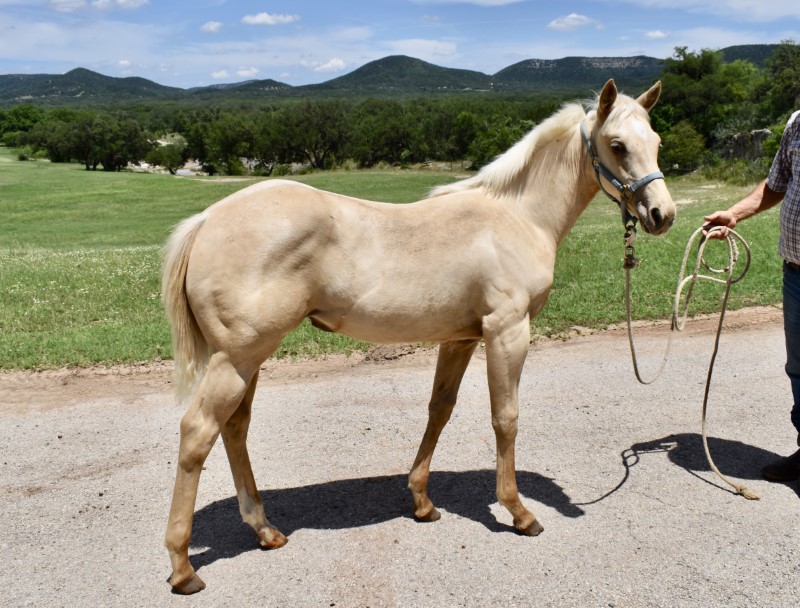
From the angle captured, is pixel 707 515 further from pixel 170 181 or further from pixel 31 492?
pixel 170 181

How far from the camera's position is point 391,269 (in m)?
3.80

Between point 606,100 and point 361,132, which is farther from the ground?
point 361,132

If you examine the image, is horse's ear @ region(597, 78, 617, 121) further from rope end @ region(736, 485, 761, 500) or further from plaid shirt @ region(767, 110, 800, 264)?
rope end @ region(736, 485, 761, 500)

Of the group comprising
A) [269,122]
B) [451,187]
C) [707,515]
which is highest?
[269,122]

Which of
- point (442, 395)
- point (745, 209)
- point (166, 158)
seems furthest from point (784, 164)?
point (166, 158)

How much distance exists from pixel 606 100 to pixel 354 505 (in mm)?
3006

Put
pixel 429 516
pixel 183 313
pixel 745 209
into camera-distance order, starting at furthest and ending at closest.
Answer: pixel 745 209 → pixel 429 516 → pixel 183 313

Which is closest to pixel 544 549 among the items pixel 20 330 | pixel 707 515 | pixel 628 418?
pixel 707 515

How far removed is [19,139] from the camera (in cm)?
7100

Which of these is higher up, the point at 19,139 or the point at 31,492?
the point at 19,139

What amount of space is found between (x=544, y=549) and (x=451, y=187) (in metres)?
2.27

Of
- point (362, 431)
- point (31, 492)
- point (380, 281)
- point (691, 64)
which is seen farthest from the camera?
point (691, 64)

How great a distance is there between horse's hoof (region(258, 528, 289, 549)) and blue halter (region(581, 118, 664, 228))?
2757 mm

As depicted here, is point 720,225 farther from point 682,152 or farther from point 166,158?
point 166,158
